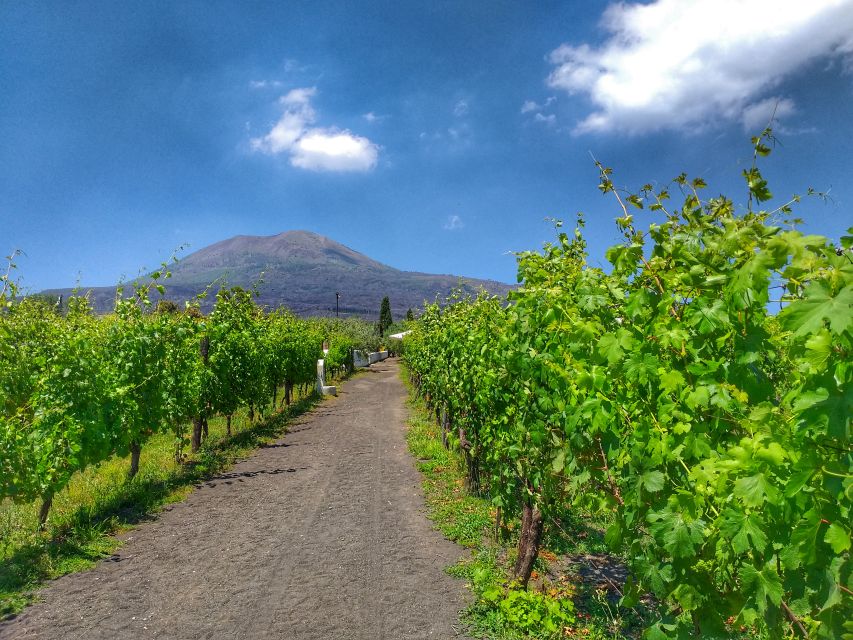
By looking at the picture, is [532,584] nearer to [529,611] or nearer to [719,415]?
[529,611]

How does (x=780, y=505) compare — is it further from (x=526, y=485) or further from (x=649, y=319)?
(x=526, y=485)

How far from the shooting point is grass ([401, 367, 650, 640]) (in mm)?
4406

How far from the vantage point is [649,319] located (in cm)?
269

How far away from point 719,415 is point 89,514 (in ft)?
25.3

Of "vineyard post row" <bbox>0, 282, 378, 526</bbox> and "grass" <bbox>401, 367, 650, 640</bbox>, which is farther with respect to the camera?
"vineyard post row" <bbox>0, 282, 378, 526</bbox>

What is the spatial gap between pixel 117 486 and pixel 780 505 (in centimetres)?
911

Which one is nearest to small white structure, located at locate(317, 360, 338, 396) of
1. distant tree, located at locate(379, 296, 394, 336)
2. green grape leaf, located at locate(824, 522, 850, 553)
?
green grape leaf, located at locate(824, 522, 850, 553)

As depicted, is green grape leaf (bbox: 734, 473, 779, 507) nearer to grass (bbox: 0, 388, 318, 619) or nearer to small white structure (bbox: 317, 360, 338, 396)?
grass (bbox: 0, 388, 318, 619)

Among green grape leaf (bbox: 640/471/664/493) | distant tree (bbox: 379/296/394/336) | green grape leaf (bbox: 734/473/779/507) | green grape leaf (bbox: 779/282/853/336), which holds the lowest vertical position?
green grape leaf (bbox: 640/471/664/493)

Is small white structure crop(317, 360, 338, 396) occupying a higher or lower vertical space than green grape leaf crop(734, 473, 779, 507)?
lower

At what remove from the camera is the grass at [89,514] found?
546 cm

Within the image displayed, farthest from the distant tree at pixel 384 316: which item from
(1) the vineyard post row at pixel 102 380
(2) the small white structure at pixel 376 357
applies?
(1) the vineyard post row at pixel 102 380

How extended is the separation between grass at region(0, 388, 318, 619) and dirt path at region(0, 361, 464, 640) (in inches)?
9.9

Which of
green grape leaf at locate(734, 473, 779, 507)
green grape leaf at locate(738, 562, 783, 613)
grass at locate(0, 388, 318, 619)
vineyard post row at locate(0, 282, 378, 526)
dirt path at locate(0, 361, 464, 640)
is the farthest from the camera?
vineyard post row at locate(0, 282, 378, 526)
